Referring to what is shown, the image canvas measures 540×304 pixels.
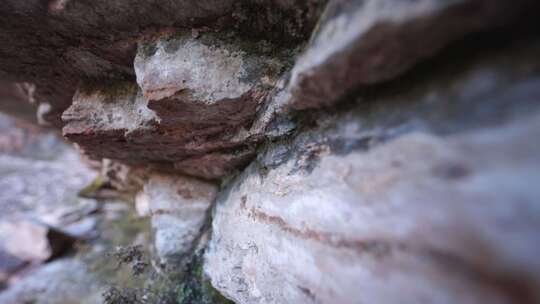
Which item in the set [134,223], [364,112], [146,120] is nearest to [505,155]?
[364,112]

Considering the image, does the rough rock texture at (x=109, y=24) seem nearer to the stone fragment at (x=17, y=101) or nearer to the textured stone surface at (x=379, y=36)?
the textured stone surface at (x=379, y=36)

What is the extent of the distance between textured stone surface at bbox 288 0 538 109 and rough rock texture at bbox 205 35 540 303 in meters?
0.07

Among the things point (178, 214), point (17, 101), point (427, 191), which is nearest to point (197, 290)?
point (178, 214)

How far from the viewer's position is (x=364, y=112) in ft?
3.12

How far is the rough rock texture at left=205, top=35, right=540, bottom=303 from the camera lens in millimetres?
615

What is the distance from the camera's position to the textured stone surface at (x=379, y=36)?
0.63 m

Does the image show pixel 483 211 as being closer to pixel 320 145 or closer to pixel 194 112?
pixel 320 145

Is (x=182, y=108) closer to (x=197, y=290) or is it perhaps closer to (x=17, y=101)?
(x=197, y=290)

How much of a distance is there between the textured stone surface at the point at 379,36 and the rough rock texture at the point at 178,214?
1447 mm

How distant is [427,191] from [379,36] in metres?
0.40

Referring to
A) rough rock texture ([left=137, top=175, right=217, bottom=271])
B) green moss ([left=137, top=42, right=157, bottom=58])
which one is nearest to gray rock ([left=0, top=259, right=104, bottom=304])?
rough rock texture ([left=137, top=175, right=217, bottom=271])

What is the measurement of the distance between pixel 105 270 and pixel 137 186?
2.67ft

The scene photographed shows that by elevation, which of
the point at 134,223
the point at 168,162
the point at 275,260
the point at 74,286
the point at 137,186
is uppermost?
the point at 168,162

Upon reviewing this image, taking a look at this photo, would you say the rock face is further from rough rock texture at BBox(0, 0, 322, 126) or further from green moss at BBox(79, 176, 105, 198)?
green moss at BBox(79, 176, 105, 198)
